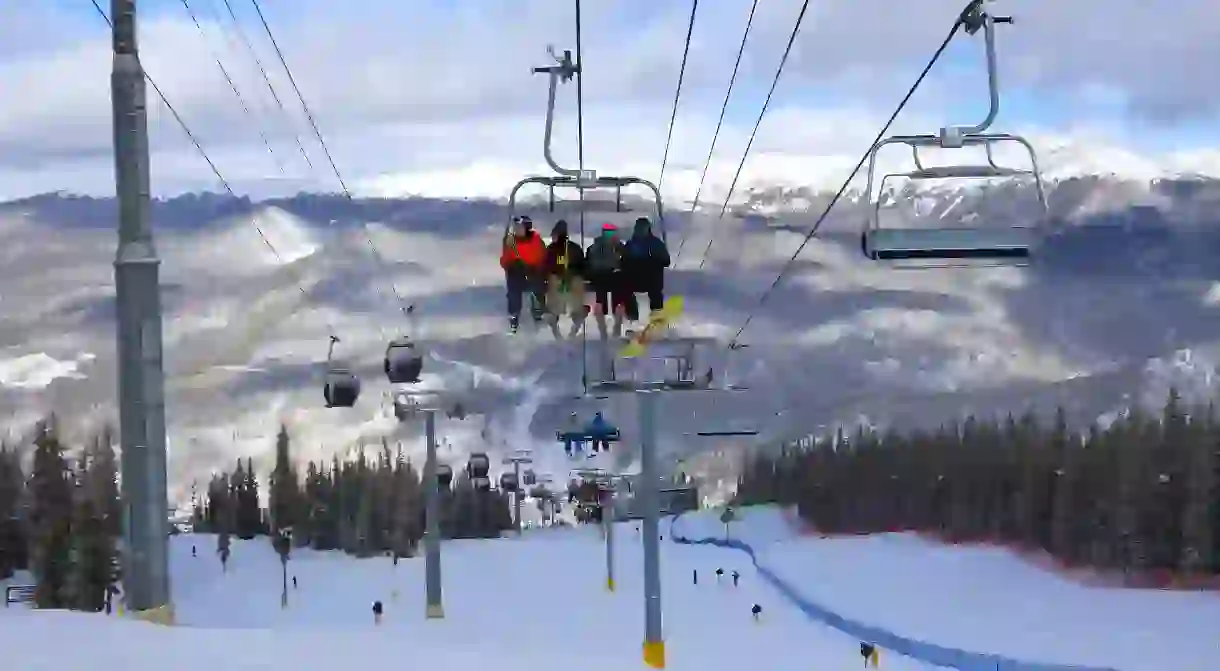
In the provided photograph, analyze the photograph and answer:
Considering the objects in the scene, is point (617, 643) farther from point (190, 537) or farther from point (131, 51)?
point (190, 537)

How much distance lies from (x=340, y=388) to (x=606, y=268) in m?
9.65

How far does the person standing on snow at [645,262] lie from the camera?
622 inches

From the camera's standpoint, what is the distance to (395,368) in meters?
23.7

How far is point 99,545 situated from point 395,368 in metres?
47.1

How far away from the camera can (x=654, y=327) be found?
802 inches

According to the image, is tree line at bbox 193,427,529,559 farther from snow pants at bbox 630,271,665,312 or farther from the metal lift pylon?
snow pants at bbox 630,271,665,312

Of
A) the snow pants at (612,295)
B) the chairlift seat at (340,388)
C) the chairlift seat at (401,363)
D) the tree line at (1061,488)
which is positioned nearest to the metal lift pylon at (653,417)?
the chairlift seat at (401,363)

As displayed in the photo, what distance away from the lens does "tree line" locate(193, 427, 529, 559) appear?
420 ft

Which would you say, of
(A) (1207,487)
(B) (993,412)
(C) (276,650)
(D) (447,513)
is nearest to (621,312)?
(C) (276,650)

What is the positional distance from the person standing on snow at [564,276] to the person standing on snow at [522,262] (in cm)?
9

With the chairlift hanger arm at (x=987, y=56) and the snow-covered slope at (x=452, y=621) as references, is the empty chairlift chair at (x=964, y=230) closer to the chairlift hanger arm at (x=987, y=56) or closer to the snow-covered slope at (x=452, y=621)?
the chairlift hanger arm at (x=987, y=56)

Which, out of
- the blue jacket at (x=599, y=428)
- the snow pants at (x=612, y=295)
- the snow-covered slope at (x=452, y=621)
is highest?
the snow pants at (x=612, y=295)

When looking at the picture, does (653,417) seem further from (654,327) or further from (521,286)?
(521,286)

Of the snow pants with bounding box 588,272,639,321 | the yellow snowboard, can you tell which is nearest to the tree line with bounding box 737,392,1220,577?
the yellow snowboard
